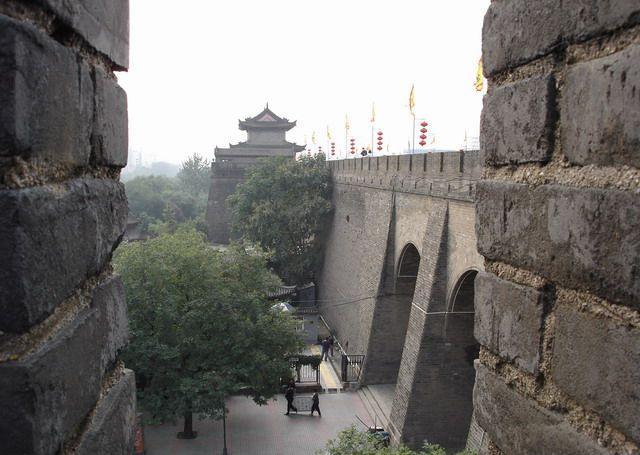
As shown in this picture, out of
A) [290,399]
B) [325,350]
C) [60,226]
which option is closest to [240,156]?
[325,350]

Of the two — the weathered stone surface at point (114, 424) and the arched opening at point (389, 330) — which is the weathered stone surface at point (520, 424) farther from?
the arched opening at point (389, 330)

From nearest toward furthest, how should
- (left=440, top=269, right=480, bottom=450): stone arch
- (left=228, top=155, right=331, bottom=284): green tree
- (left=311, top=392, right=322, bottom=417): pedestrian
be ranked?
(left=440, top=269, right=480, bottom=450): stone arch → (left=311, top=392, right=322, bottom=417): pedestrian → (left=228, top=155, right=331, bottom=284): green tree

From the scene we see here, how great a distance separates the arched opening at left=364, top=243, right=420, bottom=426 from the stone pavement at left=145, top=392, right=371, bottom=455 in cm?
85

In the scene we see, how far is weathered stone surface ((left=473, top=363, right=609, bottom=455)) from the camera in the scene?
5.12 ft

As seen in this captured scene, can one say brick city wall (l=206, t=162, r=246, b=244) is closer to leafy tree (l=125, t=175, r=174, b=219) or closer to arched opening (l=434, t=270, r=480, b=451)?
leafy tree (l=125, t=175, r=174, b=219)

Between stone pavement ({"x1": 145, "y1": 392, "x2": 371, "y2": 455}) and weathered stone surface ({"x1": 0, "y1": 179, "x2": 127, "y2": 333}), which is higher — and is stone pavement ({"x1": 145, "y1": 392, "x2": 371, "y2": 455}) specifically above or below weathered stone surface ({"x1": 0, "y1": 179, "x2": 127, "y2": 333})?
below

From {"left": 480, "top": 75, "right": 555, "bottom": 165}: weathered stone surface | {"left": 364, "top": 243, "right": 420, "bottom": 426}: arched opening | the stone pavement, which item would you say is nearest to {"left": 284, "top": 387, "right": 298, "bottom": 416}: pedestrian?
the stone pavement

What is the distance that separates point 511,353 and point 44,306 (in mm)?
1386

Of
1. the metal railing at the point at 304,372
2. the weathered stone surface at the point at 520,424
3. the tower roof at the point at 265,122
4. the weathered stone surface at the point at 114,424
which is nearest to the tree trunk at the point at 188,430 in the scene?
the metal railing at the point at 304,372

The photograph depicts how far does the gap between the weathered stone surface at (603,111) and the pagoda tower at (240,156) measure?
32.4 meters

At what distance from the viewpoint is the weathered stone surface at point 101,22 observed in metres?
1.33

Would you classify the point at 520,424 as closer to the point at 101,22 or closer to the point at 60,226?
the point at 60,226

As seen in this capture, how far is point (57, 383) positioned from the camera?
1.25 metres

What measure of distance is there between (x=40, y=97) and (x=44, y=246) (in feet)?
0.98
